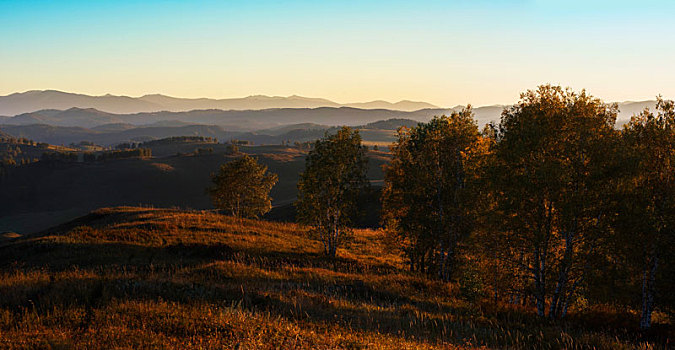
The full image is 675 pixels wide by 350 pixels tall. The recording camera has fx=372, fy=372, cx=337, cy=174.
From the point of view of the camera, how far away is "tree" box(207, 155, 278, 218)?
59031 millimetres

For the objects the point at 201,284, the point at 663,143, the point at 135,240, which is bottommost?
the point at 135,240

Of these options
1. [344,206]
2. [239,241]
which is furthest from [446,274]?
[239,241]

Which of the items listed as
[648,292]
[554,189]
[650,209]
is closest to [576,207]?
[554,189]

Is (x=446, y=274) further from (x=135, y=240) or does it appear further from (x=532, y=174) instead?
(x=135, y=240)

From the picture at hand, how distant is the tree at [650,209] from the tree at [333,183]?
16879 mm

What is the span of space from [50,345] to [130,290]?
5.08m

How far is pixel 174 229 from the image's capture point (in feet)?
109

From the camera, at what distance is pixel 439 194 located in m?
26.0

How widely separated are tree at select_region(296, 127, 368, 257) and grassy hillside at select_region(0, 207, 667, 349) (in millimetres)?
5727

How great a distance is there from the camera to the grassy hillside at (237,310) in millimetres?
8086

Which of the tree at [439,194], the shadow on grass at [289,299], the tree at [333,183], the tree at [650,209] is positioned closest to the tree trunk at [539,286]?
the shadow on grass at [289,299]

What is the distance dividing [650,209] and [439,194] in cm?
1137

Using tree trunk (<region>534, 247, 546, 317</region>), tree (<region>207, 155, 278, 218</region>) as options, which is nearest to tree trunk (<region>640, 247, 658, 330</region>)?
tree trunk (<region>534, 247, 546, 317</region>)

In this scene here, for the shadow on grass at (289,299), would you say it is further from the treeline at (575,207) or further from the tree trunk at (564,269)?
the treeline at (575,207)
